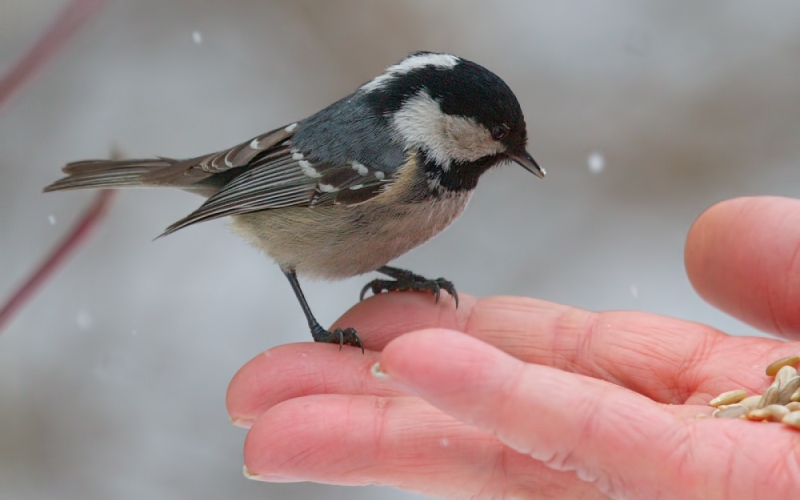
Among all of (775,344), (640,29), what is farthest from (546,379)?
(640,29)

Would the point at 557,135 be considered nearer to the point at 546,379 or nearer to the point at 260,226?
the point at 260,226

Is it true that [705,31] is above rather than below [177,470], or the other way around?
above

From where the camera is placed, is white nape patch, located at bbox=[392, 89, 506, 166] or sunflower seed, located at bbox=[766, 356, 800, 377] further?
white nape patch, located at bbox=[392, 89, 506, 166]

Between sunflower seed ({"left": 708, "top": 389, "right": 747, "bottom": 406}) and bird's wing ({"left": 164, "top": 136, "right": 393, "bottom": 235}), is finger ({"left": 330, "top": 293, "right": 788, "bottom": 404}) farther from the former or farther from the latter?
bird's wing ({"left": 164, "top": 136, "right": 393, "bottom": 235})

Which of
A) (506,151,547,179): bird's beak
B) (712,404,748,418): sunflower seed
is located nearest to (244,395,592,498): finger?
(712,404,748,418): sunflower seed

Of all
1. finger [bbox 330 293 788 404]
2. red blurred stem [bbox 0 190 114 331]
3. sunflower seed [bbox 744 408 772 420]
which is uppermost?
red blurred stem [bbox 0 190 114 331]

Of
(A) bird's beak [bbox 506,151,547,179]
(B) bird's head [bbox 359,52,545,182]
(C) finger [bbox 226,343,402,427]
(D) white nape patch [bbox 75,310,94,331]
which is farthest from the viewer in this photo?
(D) white nape patch [bbox 75,310,94,331]

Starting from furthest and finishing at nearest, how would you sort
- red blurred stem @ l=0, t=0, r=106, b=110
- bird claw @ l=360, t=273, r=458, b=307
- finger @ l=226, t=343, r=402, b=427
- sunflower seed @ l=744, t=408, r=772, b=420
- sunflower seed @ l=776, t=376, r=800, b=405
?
1. bird claw @ l=360, t=273, r=458, b=307
2. finger @ l=226, t=343, r=402, b=427
3. sunflower seed @ l=776, t=376, r=800, b=405
4. sunflower seed @ l=744, t=408, r=772, b=420
5. red blurred stem @ l=0, t=0, r=106, b=110
